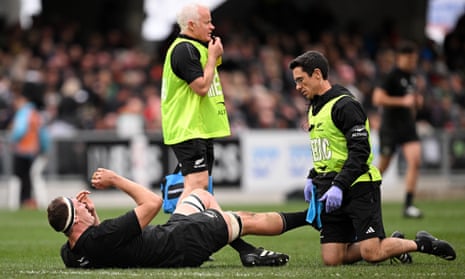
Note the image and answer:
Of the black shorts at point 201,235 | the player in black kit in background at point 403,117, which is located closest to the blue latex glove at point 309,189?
the black shorts at point 201,235

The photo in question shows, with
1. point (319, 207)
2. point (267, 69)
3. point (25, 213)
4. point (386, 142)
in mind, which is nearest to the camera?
point (319, 207)

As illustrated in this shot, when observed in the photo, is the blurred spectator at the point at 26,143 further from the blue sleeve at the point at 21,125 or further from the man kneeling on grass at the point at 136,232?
the man kneeling on grass at the point at 136,232

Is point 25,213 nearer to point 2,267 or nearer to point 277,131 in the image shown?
point 277,131

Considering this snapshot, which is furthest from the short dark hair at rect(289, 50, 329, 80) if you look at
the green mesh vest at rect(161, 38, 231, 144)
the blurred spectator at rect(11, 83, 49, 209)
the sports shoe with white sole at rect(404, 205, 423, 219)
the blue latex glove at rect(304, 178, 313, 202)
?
the blurred spectator at rect(11, 83, 49, 209)

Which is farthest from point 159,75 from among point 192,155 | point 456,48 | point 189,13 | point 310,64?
point 310,64

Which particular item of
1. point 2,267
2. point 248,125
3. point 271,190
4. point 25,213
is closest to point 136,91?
point 248,125

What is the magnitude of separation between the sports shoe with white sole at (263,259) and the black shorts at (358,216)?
0.41 m

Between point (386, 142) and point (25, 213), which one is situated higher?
point (386, 142)

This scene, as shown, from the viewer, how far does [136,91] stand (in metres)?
24.0

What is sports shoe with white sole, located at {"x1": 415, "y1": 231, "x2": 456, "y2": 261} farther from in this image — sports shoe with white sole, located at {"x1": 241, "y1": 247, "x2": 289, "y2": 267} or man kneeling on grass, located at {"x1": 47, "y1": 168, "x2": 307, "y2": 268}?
man kneeling on grass, located at {"x1": 47, "y1": 168, "x2": 307, "y2": 268}

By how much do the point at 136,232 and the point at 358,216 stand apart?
5.84 ft

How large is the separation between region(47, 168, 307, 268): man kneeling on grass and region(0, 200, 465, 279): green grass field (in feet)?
0.48

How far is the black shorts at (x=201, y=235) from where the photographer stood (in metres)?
8.63

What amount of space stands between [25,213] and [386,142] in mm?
6495
